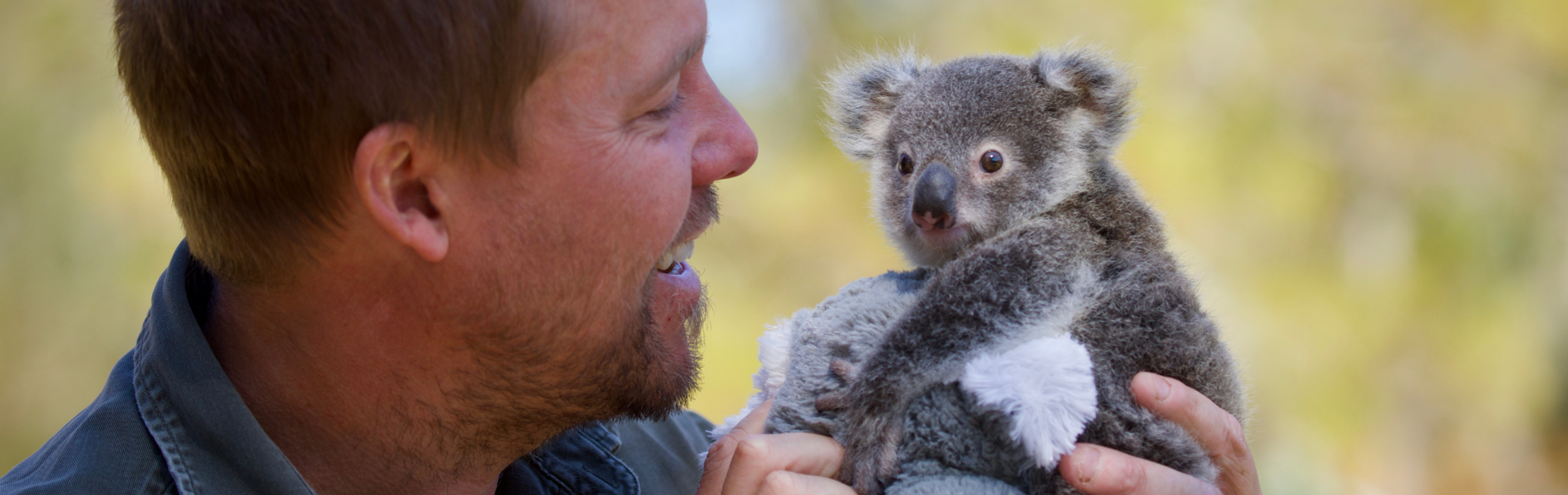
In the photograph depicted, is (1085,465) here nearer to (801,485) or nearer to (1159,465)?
(1159,465)

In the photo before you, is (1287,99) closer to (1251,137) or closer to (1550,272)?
(1251,137)

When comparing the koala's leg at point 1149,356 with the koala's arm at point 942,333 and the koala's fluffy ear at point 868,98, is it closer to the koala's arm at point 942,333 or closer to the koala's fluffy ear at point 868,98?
the koala's arm at point 942,333

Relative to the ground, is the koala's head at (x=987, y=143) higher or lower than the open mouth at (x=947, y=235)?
higher

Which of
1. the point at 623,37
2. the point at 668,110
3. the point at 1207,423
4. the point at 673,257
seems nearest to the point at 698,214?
the point at 673,257

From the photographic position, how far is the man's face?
1301mm

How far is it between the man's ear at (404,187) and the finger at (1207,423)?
39.1 inches

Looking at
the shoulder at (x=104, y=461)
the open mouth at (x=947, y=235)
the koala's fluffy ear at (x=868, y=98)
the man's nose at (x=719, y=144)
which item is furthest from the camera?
the koala's fluffy ear at (x=868, y=98)

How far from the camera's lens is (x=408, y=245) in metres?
1.30

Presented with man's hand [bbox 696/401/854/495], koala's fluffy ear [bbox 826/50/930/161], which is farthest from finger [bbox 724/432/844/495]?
koala's fluffy ear [bbox 826/50/930/161]

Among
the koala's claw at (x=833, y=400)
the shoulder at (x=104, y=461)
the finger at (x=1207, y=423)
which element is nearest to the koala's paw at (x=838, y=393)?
the koala's claw at (x=833, y=400)

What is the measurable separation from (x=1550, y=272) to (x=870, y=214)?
211 inches

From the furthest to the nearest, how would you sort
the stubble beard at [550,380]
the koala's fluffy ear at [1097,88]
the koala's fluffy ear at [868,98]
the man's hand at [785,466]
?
the koala's fluffy ear at [868,98]
the koala's fluffy ear at [1097,88]
the stubble beard at [550,380]
the man's hand at [785,466]

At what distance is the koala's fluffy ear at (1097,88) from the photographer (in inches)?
67.4

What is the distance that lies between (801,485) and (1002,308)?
38 cm
